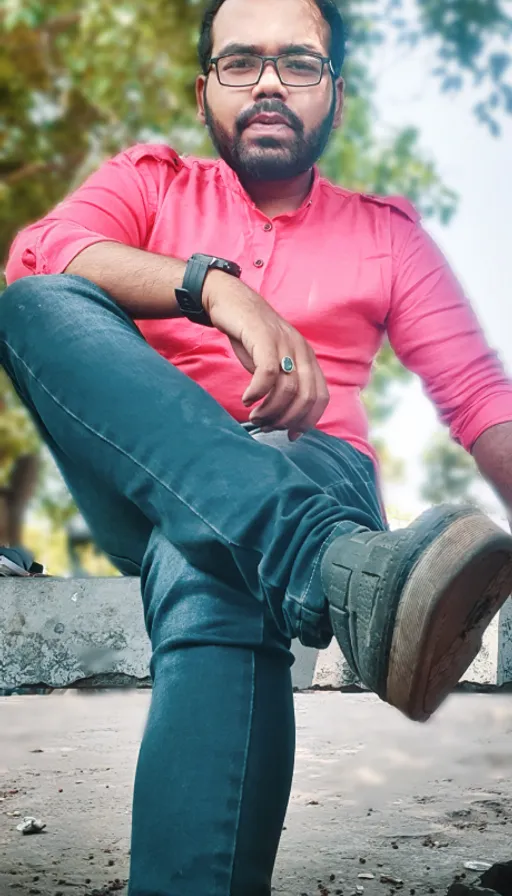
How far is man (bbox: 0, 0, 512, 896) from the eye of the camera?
115 centimetres

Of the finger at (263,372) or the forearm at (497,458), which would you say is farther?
the forearm at (497,458)

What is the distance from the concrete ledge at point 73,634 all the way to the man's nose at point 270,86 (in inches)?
34.9

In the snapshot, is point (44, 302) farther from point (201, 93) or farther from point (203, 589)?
point (201, 93)

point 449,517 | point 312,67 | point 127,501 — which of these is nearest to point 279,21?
point 312,67

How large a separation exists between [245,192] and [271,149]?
10 centimetres

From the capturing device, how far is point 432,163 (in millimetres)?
9422

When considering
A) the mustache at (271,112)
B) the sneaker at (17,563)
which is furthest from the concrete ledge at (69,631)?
the mustache at (271,112)

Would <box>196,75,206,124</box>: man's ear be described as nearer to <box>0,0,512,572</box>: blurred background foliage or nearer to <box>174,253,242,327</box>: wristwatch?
<box>174,253,242,327</box>: wristwatch

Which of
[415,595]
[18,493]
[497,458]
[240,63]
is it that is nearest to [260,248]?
[240,63]

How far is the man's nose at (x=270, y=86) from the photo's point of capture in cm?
190

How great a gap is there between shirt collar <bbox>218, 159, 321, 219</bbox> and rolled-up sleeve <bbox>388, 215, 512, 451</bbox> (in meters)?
0.17

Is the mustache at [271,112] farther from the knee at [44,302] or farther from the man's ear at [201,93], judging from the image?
the knee at [44,302]

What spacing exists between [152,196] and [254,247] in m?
0.22

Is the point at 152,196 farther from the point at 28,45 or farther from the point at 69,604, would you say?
the point at 28,45
